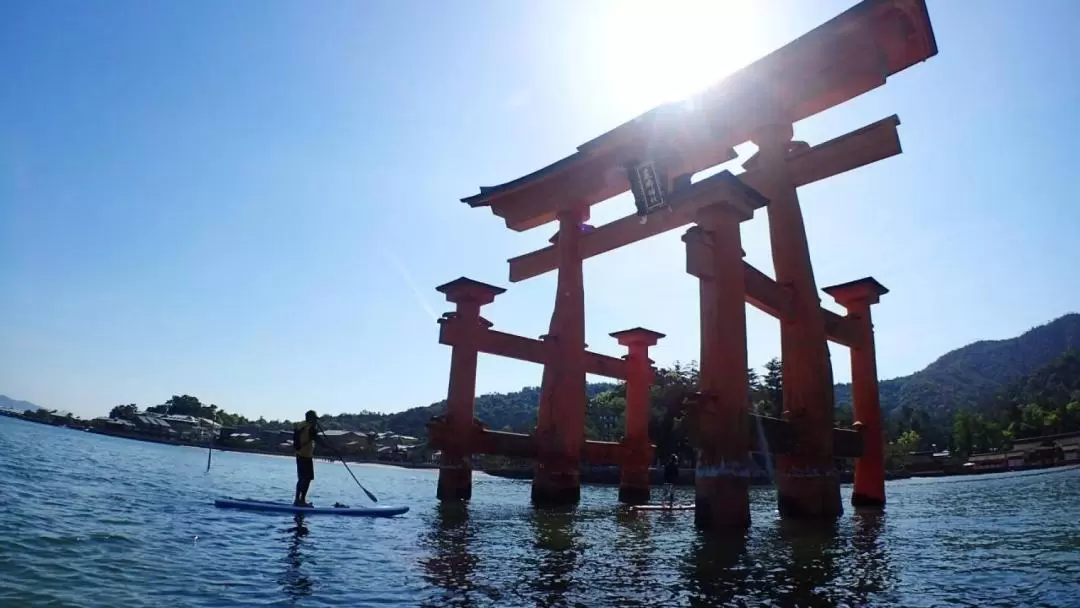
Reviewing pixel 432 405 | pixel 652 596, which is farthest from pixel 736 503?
pixel 432 405

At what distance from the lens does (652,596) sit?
5836 millimetres

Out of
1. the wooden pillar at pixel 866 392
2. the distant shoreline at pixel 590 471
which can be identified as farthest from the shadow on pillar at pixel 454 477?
the wooden pillar at pixel 866 392

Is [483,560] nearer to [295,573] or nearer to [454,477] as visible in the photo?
[295,573]

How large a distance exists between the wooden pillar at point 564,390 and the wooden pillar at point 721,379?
683 centimetres

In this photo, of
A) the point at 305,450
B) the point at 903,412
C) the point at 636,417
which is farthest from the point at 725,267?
A: the point at 903,412

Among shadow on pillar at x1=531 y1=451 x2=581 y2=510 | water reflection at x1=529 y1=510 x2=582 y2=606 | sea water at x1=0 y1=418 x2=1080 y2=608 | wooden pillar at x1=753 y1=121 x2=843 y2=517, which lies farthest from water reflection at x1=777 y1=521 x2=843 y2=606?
shadow on pillar at x1=531 y1=451 x2=581 y2=510

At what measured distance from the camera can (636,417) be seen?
21031 mm

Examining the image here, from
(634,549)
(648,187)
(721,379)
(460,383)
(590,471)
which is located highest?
(648,187)

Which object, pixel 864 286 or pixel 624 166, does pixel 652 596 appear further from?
pixel 864 286

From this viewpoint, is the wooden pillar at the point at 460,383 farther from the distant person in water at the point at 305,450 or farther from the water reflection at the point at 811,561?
the water reflection at the point at 811,561

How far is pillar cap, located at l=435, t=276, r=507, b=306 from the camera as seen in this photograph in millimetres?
17172

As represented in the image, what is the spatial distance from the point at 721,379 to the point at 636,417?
1039cm

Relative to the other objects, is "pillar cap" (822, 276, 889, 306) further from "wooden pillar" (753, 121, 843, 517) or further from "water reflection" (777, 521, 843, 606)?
"water reflection" (777, 521, 843, 606)

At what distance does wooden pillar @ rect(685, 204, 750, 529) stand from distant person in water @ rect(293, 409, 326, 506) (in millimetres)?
7635
